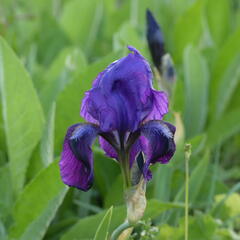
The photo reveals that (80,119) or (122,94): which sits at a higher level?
(122,94)

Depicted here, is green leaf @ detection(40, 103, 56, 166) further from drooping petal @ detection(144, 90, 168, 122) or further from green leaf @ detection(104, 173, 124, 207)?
drooping petal @ detection(144, 90, 168, 122)

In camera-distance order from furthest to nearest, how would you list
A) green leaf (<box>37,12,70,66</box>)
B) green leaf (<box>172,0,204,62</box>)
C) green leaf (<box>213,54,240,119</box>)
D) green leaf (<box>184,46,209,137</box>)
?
green leaf (<box>37,12,70,66</box>) → green leaf (<box>172,0,204,62</box>) → green leaf (<box>213,54,240,119</box>) → green leaf (<box>184,46,209,137</box>)

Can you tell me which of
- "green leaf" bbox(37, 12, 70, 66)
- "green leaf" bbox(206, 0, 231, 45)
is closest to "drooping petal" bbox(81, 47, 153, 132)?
"green leaf" bbox(37, 12, 70, 66)

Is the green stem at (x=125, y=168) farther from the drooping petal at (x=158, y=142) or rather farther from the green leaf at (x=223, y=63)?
the green leaf at (x=223, y=63)

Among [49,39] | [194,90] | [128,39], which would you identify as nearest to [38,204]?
[128,39]

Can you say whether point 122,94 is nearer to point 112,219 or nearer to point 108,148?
point 108,148

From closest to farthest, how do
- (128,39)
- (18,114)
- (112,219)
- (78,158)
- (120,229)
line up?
(78,158)
(120,229)
(112,219)
(18,114)
(128,39)
